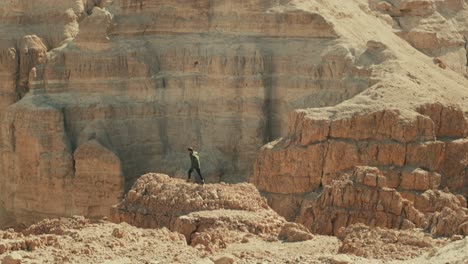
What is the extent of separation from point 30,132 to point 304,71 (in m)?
12.8

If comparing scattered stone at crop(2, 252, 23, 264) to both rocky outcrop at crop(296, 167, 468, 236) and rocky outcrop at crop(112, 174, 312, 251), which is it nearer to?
rocky outcrop at crop(112, 174, 312, 251)

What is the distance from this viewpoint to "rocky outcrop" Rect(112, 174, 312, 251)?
115 ft

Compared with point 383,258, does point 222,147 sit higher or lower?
lower

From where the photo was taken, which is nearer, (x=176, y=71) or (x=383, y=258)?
(x=383, y=258)

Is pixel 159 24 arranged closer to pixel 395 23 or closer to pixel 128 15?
pixel 128 15

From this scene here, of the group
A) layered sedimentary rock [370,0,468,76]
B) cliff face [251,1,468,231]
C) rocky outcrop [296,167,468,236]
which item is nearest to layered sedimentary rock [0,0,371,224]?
cliff face [251,1,468,231]

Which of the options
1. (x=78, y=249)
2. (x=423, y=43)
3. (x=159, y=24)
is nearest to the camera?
(x=78, y=249)

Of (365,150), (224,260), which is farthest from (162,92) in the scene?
(224,260)

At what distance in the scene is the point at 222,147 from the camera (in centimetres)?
6844

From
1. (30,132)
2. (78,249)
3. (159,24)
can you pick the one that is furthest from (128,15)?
(78,249)

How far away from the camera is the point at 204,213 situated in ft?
120

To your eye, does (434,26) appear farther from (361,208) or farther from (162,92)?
(361,208)

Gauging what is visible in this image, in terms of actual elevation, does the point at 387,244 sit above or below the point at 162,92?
above

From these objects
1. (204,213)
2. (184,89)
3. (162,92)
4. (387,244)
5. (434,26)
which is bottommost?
(162,92)
